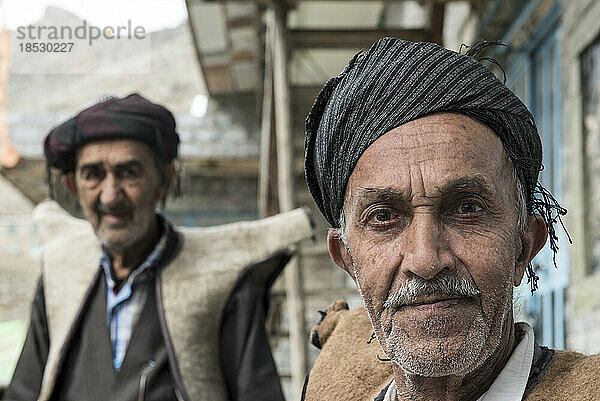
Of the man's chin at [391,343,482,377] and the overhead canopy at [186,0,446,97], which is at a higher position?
the overhead canopy at [186,0,446,97]

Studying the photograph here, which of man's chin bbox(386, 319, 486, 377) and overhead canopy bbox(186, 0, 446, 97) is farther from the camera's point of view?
overhead canopy bbox(186, 0, 446, 97)

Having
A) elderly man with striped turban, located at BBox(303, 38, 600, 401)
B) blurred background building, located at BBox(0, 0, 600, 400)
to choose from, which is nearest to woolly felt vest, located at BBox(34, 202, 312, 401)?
blurred background building, located at BBox(0, 0, 600, 400)

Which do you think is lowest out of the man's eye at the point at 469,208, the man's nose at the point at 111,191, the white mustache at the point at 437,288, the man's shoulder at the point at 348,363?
the man's shoulder at the point at 348,363

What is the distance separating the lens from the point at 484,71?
148cm

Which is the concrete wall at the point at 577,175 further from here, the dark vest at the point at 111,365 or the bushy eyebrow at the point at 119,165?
the bushy eyebrow at the point at 119,165

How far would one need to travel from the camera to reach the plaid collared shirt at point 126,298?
110 inches

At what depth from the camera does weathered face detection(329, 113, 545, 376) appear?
136 centimetres

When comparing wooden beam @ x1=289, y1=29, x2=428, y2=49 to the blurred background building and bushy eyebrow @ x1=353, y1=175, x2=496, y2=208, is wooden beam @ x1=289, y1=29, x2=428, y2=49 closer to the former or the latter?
the blurred background building

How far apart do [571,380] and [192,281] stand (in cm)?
170

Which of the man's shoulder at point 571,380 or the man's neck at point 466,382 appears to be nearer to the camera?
the man's shoulder at point 571,380

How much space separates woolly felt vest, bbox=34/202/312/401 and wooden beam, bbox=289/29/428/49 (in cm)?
250

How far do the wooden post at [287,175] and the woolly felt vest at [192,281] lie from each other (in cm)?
185

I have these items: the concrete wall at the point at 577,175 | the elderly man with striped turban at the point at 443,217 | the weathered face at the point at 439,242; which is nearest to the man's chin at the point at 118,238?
the elderly man with striped turban at the point at 443,217

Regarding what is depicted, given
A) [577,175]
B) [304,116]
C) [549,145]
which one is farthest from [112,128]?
[304,116]
